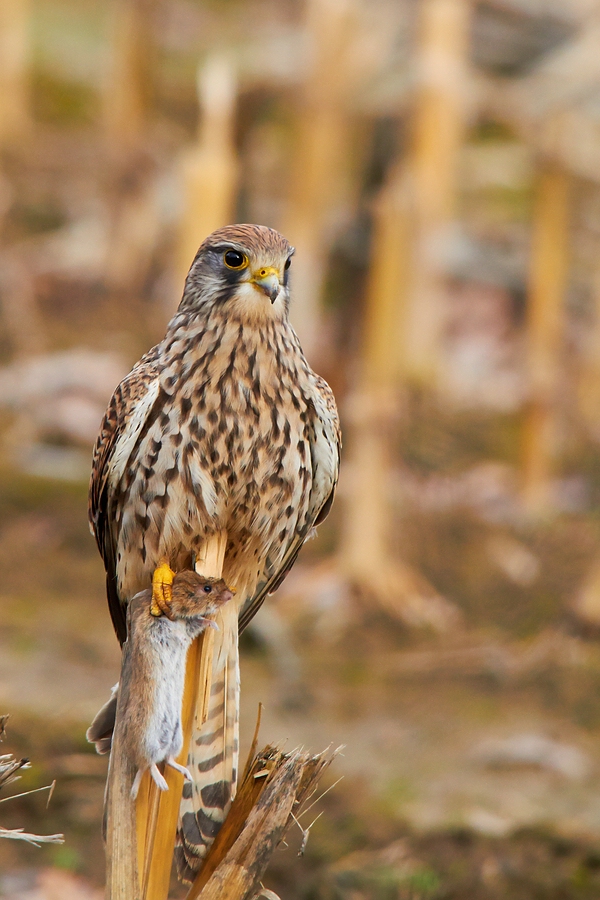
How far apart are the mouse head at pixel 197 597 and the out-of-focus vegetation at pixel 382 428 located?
2.11 m

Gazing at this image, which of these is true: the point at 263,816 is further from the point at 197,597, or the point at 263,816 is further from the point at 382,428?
the point at 382,428

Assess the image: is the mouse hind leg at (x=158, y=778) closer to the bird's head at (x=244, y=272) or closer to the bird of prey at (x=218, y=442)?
the bird of prey at (x=218, y=442)

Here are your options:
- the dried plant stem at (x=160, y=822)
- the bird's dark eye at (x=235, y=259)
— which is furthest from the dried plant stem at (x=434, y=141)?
the dried plant stem at (x=160, y=822)

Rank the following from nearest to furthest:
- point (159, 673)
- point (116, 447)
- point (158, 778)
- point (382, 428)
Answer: point (158, 778), point (159, 673), point (116, 447), point (382, 428)

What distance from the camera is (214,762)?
7.32ft

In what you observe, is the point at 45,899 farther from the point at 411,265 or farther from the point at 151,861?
the point at 411,265

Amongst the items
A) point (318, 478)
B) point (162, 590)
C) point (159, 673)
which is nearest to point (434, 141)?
point (318, 478)

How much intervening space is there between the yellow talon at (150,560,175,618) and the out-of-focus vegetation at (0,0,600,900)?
80.0 inches

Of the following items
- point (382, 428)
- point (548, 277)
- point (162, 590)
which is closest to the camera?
point (162, 590)

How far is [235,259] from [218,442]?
39cm

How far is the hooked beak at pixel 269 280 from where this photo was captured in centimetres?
219

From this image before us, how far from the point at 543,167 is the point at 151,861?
5893 mm

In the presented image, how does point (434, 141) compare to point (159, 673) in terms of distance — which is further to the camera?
point (434, 141)

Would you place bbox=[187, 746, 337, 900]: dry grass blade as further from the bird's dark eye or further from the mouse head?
the bird's dark eye
